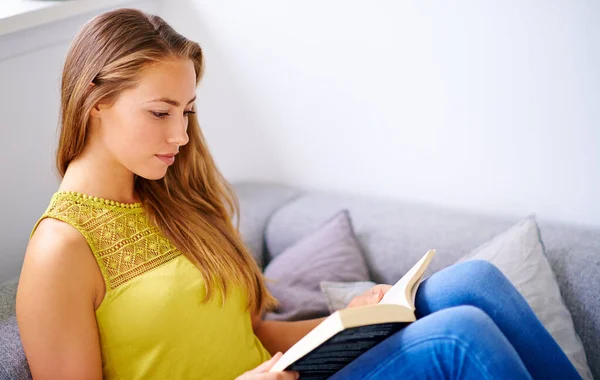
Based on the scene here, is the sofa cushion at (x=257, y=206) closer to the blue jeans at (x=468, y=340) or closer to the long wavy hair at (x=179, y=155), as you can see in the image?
the long wavy hair at (x=179, y=155)

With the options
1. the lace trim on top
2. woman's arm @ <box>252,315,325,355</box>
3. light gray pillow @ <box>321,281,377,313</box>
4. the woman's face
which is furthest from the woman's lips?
light gray pillow @ <box>321,281,377,313</box>

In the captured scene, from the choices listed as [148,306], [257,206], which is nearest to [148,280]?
[148,306]

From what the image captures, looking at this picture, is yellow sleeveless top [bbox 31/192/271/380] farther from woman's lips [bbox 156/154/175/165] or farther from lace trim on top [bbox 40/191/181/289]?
woman's lips [bbox 156/154/175/165]

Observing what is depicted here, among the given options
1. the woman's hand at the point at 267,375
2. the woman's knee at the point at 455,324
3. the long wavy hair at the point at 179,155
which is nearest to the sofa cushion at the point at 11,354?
the long wavy hair at the point at 179,155

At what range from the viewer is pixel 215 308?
1425mm

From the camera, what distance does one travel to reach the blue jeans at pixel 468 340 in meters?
1.14

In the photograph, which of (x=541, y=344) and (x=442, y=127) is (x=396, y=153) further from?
(x=541, y=344)

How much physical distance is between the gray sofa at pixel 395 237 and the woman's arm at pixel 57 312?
13 cm

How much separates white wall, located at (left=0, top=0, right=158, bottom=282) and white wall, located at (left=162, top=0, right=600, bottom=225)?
56 centimetres

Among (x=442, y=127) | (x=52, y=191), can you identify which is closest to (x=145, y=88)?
(x=52, y=191)

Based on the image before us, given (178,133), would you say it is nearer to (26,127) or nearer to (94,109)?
(94,109)

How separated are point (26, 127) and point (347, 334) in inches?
44.0

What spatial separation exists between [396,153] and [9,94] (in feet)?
3.39

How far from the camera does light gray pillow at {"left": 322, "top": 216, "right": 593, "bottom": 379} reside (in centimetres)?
157
